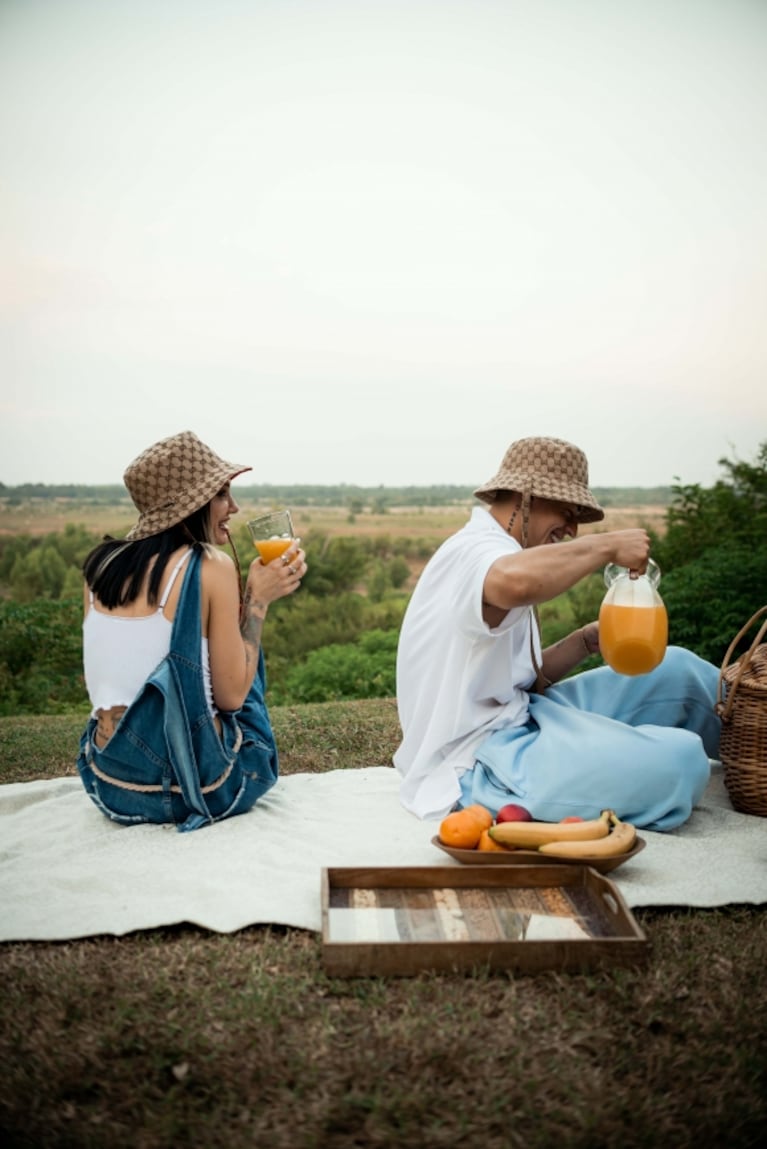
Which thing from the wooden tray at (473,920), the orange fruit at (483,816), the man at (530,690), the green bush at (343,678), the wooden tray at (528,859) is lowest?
the green bush at (343,678)

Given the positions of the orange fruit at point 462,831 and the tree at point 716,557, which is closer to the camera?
the orange fruit at point 462,831

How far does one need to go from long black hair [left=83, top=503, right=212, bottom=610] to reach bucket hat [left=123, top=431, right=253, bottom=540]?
48mm

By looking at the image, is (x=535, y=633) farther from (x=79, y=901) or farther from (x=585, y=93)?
(x=585, y=93)

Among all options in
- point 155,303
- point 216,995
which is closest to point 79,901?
point 216,995

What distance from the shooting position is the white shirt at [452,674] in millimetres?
3760

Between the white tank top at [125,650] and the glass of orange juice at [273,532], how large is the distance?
29 centimetres

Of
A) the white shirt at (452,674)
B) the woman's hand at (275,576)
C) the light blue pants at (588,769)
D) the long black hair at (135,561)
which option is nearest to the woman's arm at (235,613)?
the woman's hand at (275,576)

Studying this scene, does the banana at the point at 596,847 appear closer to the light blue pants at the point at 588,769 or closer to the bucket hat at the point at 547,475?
the light blue pants at the point at 588,769

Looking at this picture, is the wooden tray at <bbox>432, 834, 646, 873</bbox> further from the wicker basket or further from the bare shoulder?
the bare shoulder

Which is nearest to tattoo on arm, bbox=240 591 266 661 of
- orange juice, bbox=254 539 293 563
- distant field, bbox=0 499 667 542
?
orange juice, bbox=254 539 293 563

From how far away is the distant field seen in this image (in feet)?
44.9

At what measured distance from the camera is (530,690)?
412 cm

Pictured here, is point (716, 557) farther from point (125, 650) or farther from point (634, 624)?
point (125, 650)

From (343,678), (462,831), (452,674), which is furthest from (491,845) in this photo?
(343,678)
